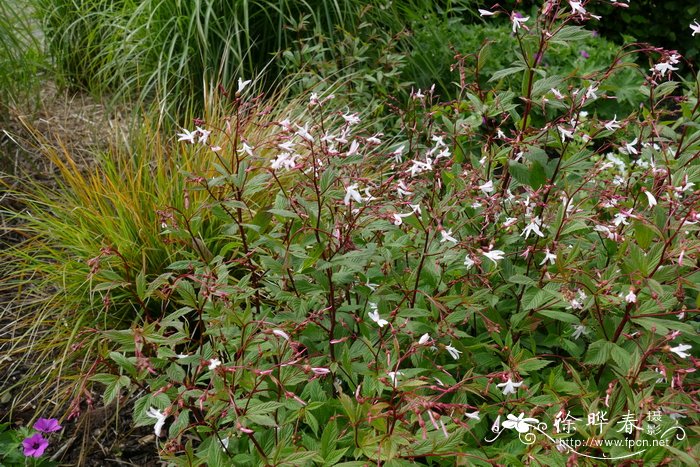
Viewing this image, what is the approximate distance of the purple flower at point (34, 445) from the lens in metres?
1.91

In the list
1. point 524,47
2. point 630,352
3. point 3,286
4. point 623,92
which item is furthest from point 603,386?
point 623,92

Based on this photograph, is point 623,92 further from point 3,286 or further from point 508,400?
point 3,286

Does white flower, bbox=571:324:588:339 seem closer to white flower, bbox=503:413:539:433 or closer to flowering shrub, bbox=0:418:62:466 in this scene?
white flower, bbox=503:413:539:433

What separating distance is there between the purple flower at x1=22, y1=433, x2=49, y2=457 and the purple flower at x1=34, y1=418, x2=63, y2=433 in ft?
0.07

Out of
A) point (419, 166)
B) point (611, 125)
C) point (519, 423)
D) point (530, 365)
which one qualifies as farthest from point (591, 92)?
point (519, 423)

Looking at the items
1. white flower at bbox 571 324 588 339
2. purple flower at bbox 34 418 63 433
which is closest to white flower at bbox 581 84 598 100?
white flower at bbox 571 324 588 339

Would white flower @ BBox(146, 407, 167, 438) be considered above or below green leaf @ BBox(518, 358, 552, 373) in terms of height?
above

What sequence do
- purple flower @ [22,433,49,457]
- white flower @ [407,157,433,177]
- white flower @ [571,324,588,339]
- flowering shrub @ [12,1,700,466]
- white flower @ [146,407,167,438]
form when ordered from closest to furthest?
white flower @ [146,407,167,438] → flowering shrub @ [12,1,700,466] → white flower @ [571,324,588,339] → white flower @ [407,157,433,177] → purple flower @ [22,433,49,457]

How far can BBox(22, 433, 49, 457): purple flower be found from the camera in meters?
1.91

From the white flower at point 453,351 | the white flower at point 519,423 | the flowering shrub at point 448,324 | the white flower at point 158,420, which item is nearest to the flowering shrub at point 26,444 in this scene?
the flowering shrub at point 448,324

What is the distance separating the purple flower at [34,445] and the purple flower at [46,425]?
22 millimetres

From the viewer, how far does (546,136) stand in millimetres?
1718

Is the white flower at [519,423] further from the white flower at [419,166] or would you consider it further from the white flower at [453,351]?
the white flower at [419,166]

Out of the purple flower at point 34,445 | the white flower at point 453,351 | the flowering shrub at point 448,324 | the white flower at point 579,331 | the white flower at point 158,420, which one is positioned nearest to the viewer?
the white flower at point 158,420
